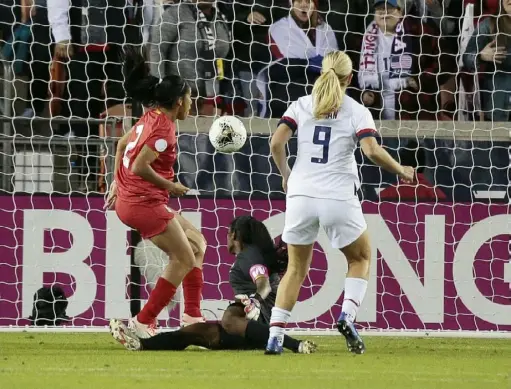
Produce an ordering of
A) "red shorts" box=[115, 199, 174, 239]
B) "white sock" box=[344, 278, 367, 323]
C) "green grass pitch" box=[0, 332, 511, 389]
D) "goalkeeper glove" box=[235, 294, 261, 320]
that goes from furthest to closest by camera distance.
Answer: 1. "red shorts" box=[115, 199, 174, 239]
2. "goalkeeper glove" box=[235, 294, 261, 320]
3. "white sock" box=[344, 278, 367, 323]
4. "green grass pitch" box=[0, 332, 511, 389]

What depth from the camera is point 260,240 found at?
9.66 m

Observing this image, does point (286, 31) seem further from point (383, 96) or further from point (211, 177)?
point (211, 177)

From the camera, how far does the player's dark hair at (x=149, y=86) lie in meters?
9.32

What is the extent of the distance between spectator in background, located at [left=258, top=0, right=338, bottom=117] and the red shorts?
347cm

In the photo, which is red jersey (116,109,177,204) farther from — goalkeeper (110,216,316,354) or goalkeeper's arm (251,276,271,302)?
goalkeeper's arm (251,276,271,302)

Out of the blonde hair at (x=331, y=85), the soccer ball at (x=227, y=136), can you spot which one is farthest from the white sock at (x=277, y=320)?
the soccer ball at (x=227, y=136)

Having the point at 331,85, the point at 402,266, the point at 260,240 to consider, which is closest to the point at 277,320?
the point at 260,240

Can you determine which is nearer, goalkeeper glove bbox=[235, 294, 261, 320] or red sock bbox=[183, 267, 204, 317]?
goalkeeper glove bbox=[235, 294, 261, 320]

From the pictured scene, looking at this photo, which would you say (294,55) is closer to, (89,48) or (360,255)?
(89,48)

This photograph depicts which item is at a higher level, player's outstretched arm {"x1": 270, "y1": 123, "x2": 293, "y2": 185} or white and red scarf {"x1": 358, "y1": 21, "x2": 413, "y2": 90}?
white and red scarf {"x1": 358, "y1": 21, "x2": 413, "y2": 90}

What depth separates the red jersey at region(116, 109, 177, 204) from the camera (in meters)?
9.18

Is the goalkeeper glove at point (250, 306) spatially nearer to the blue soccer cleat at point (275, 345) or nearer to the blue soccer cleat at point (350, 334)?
the blue soccer cleat at point (275, 345)

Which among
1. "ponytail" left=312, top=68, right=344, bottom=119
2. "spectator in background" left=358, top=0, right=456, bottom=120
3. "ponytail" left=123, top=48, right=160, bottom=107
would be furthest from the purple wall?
"ponytail" left=312, top=68, right=344, bottom=119

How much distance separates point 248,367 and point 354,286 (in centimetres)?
123
